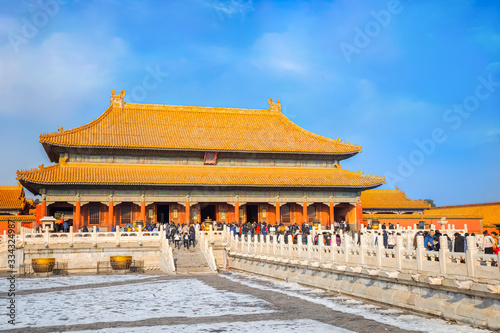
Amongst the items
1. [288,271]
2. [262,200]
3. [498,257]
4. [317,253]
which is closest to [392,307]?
[498,257]

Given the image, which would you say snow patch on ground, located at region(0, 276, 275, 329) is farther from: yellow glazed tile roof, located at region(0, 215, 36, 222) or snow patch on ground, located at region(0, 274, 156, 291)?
yellow glazed tile roof, located at region(0, 215, 36, 222)

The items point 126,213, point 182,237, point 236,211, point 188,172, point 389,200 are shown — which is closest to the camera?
point 182,237

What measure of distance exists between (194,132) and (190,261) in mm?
20209

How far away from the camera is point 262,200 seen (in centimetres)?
4406

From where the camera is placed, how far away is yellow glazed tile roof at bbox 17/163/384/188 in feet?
130

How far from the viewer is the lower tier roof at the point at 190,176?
39.5 metres

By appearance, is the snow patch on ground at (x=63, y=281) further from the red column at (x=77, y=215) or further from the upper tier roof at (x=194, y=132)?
the upper tier roof at (x=194, y=132)

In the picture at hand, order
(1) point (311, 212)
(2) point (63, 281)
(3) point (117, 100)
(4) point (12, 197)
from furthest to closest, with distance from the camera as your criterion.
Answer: (4) point (12, 197)
(3) point (117, 100)
(1) point (311, 212)
(2) point (63, 281)

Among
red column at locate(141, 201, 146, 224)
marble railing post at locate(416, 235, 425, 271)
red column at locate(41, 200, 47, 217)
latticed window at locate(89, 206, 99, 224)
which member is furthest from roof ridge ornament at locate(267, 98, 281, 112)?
marble railing post at locate(416, 235, 425, 271)

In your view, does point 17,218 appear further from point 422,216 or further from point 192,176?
point 422,216

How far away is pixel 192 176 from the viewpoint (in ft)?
141

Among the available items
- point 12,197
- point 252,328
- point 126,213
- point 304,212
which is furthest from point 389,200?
point 252,328

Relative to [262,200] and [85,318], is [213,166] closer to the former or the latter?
[262,200]

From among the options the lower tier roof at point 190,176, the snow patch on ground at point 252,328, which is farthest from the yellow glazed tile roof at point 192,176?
the snow patch on ground at point 252,328
